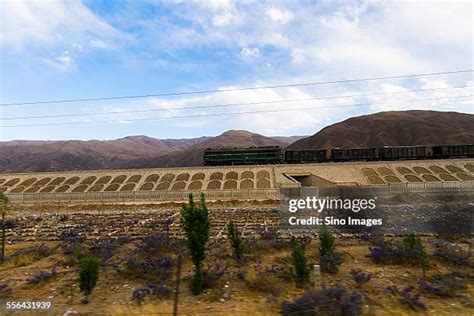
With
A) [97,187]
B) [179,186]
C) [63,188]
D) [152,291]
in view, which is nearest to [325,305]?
[152,291]

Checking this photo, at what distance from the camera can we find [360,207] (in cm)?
1958

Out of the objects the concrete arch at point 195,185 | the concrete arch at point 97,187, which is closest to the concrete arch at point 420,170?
the concrete arch at point 195,185

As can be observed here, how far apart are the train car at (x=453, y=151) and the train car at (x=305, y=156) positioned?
2369cm

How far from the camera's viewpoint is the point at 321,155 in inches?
2820

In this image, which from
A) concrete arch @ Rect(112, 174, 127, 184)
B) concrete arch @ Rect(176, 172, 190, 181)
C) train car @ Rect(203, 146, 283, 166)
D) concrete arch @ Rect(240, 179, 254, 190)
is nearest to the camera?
concrete arch @ Rect(240, 179, 254, 190)

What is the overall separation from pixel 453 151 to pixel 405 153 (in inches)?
382

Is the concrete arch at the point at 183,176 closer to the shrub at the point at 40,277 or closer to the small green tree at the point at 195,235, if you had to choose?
the shrub at the point at 40,277

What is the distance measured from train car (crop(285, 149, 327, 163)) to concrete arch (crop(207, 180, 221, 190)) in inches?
848

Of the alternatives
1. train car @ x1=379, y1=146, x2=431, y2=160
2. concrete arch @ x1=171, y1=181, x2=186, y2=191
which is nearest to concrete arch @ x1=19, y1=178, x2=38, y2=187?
concrete arch @ x1=171, y1=181, x2=186, y2=191

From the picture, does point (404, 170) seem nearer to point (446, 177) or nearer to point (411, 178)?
point (411, 178)

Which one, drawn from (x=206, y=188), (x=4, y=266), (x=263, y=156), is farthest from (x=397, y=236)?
(x=263, y=156)

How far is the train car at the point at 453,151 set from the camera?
68062 millimetres

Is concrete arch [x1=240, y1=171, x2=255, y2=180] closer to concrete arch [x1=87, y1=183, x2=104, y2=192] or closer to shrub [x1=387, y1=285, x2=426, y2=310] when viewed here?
concrete arch [x1=87, y1=183, x2=104, y2=192]

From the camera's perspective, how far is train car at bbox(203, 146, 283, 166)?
232 feet
